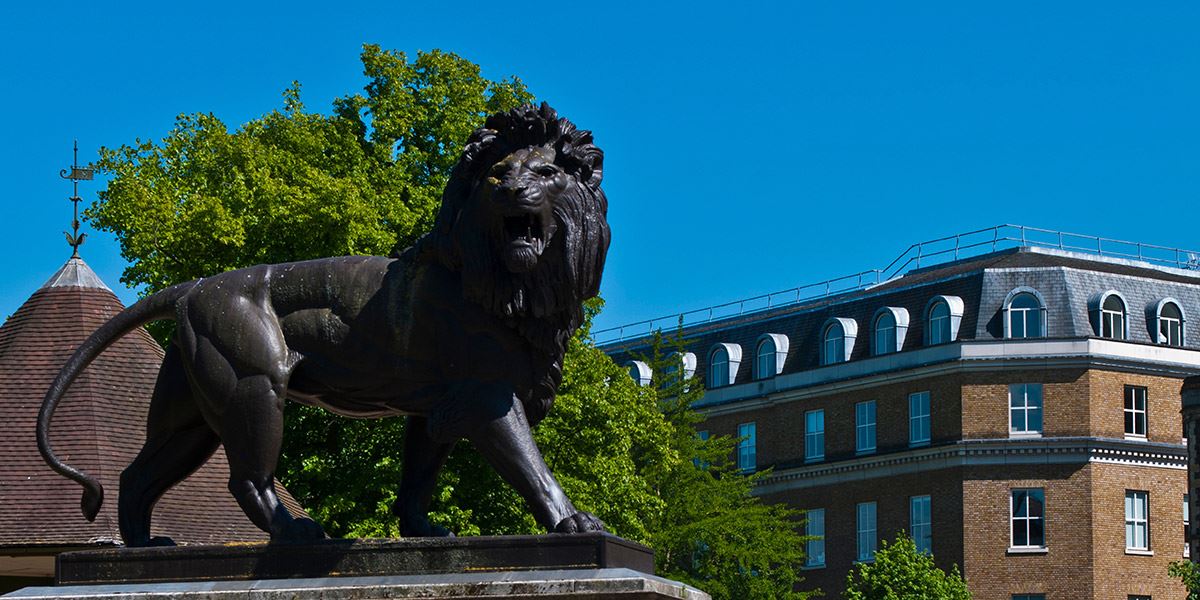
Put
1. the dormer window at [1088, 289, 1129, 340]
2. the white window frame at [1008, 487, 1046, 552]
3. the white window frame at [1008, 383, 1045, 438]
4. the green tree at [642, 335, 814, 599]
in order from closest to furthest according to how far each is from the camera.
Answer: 1. the green tree at [642, 335, 814, 599]
2. the white window frame at [1008, 487, 1046, 552]
3. the white window frame at [1008, 383, 1045, 438]
4. the dormer window at [1088, 289, 1129, 340]

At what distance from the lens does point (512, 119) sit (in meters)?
10.8

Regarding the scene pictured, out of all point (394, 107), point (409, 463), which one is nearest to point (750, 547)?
point (394, 107)

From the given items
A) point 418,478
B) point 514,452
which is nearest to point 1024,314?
point 418,478

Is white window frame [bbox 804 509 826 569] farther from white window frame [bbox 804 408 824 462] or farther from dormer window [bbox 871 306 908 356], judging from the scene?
dormer window [bbox 871 306 908 356]

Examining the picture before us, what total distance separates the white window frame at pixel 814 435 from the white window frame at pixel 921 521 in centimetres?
488

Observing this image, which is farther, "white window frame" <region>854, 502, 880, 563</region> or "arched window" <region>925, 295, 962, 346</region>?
"white window frame" <region>854, 502, 880, 563</region>

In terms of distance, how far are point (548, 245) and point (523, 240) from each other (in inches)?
6.1

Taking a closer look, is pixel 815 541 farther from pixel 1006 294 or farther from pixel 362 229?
pixel 362 229

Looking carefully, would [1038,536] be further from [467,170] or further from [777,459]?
[467,170]

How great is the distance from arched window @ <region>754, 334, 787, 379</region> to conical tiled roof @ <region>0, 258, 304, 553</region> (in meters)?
49.2

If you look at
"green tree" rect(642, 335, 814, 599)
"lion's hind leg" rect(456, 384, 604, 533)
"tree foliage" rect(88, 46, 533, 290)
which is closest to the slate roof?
"green tree" rect(642, 335, 814, 599)

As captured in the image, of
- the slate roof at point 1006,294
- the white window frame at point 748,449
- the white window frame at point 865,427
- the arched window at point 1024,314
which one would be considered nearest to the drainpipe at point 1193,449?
the slate roof at point 1006,294

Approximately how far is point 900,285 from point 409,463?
206 feet

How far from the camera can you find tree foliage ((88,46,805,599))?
31.7 m
